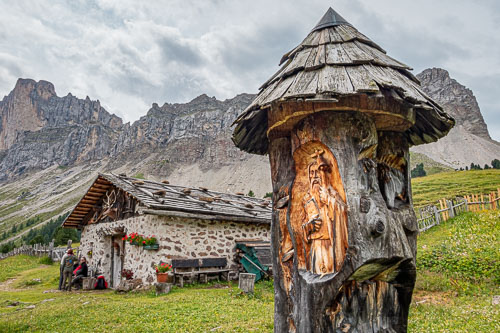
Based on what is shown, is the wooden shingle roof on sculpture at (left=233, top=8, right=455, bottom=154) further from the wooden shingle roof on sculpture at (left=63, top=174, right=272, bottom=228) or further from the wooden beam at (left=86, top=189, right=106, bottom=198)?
the wooden beam at (left=86, top=189, right=106, bottom=198)

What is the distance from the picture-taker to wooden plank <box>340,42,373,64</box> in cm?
286

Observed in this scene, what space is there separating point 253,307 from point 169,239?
4.80 metres

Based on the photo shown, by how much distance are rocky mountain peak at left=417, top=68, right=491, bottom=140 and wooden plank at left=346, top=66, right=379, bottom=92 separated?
127 metres

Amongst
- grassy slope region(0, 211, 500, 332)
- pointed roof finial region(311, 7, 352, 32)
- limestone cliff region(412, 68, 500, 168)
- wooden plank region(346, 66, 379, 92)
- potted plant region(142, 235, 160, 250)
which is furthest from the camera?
limestone cliff region(412, 68, 500, 168)

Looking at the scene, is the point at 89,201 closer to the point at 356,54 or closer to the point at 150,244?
the point at 150,244

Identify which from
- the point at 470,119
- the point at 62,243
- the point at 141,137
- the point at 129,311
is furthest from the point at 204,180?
the point at 470,119

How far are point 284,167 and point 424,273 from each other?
25.1 feet

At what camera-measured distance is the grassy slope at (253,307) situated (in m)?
5.43

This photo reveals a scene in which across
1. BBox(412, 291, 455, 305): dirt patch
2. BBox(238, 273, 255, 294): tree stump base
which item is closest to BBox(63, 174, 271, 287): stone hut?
BBox(238, 273, 255, 294): tree stump base

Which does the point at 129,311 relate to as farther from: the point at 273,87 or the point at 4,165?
the point at 4,165

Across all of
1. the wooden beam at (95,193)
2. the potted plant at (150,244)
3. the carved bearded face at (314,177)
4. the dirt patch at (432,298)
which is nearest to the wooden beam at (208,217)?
the potted plant at (150,244)

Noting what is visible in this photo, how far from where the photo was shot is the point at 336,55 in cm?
299

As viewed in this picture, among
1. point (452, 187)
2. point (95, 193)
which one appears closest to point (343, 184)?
point (95, 193)

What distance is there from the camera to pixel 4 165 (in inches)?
6033
